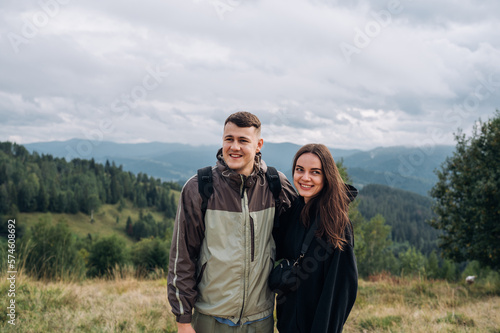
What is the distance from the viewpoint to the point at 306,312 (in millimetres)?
3092

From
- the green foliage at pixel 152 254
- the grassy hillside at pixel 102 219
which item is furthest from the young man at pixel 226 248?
the grassy hillside at pixel 102 219

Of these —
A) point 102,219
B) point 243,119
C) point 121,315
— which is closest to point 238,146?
point 243,119

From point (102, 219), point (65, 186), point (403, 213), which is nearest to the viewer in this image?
point (102, 219)

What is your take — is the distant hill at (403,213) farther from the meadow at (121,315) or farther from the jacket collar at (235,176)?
the jacket collar at (235,176)

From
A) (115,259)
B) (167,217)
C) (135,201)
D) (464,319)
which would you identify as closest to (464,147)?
(464,319)

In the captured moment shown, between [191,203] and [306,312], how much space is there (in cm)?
156

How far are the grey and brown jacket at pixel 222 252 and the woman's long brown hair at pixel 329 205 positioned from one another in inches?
20.6

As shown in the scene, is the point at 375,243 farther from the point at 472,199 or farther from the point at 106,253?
the point at 106,253

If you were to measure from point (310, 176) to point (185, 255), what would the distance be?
1.44m

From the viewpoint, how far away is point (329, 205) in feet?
10.0

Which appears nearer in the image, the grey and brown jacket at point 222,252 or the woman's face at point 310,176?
the grey and brown jacket at point 222,252

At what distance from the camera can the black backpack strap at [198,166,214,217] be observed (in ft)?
9.93

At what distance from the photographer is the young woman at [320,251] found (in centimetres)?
294

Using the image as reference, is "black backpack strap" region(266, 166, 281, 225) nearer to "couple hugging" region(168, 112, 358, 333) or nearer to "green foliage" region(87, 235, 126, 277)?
"couple hugging" region(168, 112, 358, 333)
